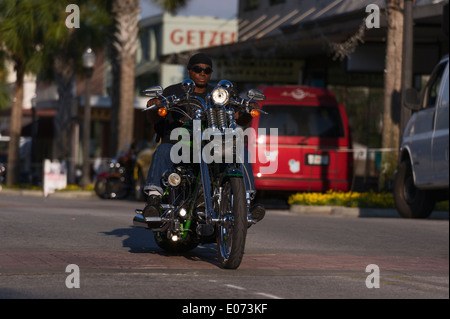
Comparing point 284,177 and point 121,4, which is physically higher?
point 121,4

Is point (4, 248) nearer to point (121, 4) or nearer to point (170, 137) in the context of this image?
point (170, 137)

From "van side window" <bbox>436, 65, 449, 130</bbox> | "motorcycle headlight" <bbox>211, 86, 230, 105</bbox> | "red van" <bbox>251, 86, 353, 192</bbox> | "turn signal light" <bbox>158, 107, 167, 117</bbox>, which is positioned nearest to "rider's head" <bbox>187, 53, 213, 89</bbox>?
"turn signal light" <bbox>158, 107, 167, 117</bbox>

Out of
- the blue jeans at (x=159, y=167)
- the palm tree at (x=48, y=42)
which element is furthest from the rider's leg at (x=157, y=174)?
the palm tree at (x=48, y=42)

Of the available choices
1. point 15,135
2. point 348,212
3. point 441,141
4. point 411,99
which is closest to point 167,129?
point 441,141

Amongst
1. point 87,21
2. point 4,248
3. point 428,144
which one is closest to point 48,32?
point 87,21

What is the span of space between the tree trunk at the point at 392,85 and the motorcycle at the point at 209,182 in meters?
11.5

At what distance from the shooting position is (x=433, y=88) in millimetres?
13461

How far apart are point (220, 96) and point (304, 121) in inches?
466

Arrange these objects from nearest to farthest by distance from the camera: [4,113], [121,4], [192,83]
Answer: [192,83]
[121,4]
[4,113]

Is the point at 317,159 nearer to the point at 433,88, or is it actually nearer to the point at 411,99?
the point at 411,99

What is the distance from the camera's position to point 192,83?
8.66 m

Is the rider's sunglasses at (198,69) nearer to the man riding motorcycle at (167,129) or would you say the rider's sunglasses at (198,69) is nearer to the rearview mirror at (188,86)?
the man riding motorcycle at (167,129)

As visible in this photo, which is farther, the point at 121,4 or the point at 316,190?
the point at 121,4
